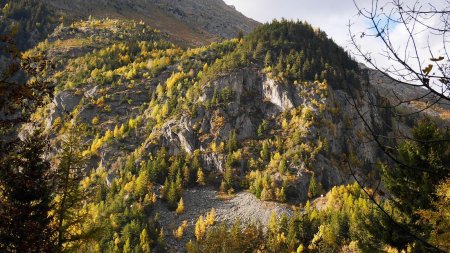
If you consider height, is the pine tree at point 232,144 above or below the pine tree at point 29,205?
above

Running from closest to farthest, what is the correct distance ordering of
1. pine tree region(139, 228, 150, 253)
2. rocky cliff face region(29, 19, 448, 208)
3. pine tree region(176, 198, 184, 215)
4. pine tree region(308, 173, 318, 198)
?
1. pine tree region(139, 228, 150, 253)
2. pine tree region(176, 198, 184, 215)
3. pine tree region(308, 173, 318, 198)
4. rocky cliff face region(29, 19, 448, 208)

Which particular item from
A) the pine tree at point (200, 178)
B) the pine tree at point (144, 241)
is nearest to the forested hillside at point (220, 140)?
the pine tree at point (144, 241)

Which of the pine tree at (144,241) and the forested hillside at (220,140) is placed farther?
the forested hillside at (220,140)

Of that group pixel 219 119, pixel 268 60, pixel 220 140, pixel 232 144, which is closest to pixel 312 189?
pixel 232 144

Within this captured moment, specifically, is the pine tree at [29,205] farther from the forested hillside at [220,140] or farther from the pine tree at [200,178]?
the pine tree at [200,178]

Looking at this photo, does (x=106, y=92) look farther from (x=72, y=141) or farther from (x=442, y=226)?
(x=442, y=226)

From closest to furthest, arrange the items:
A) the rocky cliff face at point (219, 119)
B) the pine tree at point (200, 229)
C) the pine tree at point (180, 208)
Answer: the pine tree at point (200, 229), the pine tree at point (180, 208), the rocky cliff face at point (219, 119)

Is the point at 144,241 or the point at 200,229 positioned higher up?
the point at 200,229

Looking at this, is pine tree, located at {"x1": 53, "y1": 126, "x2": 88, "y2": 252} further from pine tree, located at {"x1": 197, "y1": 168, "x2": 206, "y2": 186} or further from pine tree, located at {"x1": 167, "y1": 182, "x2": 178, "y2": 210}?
pine tree, located at {"x1": 197, "y1": 168, "x2": 206, "y2": 186}

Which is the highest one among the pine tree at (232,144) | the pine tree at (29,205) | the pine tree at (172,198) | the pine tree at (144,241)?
the pine tree at (232,144)

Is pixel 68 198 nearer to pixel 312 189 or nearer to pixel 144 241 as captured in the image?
pixel 144 241

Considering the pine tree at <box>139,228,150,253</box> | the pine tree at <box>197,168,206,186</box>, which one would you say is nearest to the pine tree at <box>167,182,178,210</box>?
the pine tree at <box>197,168,206,186</box>

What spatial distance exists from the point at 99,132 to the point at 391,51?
102 m

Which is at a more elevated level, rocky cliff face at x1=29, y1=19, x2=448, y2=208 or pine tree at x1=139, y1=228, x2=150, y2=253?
rocky cliff face at x1=29, y1=19, x2=448, y2=208
